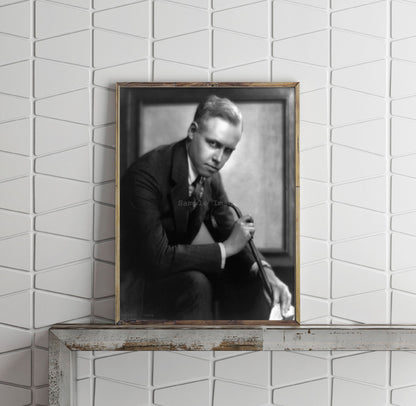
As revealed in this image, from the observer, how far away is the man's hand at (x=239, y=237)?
1375 mm

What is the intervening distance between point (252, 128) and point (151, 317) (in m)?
0.64

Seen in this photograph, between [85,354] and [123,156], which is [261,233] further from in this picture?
[85,354]

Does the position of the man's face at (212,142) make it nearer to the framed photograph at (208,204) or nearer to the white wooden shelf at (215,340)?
the framed photograph at (208,204)

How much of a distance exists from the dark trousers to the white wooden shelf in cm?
7

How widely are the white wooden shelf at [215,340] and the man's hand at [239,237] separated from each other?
23 cm

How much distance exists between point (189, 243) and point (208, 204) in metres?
0.13

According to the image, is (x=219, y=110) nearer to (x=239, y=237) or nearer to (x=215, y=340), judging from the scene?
(x=239, y=237)

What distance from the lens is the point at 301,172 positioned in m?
1.40

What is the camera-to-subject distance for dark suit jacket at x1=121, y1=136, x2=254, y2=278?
4.50 ft

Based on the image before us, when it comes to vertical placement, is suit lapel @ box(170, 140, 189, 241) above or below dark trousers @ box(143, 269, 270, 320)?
above

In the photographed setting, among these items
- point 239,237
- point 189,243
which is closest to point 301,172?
point 239,237

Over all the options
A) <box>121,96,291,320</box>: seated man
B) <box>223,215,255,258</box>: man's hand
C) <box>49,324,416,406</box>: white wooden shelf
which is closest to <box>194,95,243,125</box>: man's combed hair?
<box>121,96,291,320</box>: seated man

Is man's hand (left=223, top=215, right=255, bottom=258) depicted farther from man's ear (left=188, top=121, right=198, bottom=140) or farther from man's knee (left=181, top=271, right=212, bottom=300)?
man's ear (left=188, top=121, right=198, bottom=140)

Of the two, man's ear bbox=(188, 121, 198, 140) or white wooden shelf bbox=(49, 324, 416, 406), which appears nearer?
white wooden shelf bbox=(49, 324, 416, 406)
